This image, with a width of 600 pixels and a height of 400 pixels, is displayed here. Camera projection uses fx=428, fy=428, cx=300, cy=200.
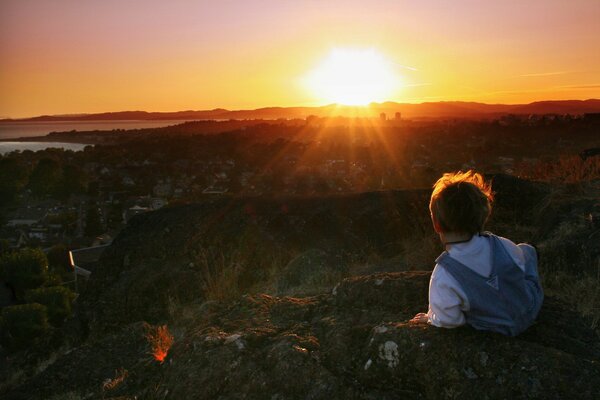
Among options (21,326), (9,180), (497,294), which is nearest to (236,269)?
(497,294)

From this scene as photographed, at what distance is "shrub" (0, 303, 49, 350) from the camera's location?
17.4 metres

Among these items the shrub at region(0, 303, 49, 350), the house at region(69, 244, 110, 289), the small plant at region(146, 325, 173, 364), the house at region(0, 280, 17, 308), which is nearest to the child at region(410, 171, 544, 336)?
the small plant at region(146, 325, 173, 364)

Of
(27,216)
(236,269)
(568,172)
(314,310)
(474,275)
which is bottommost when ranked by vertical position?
(27,216)

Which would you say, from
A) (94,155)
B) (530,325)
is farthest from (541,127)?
(94,155)

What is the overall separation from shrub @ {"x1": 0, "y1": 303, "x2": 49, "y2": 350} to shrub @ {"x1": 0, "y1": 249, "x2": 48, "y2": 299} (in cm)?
618

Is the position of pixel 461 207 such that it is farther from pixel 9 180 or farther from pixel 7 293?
pixel 9 180

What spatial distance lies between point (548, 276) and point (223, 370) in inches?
154

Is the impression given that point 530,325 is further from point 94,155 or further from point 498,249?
point 94,155

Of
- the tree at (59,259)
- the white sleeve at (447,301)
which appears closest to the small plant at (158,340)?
the white sleeve at (447,301)

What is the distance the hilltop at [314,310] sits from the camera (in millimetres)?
2178

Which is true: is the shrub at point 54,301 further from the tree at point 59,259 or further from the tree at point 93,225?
the tree at point 93,225

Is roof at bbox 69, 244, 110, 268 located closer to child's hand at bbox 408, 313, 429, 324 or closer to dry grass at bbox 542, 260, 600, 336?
dry grass at bbox 542, 260, 600, 336

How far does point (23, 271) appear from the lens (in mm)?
23906

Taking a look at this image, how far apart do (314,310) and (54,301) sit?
2147cm
